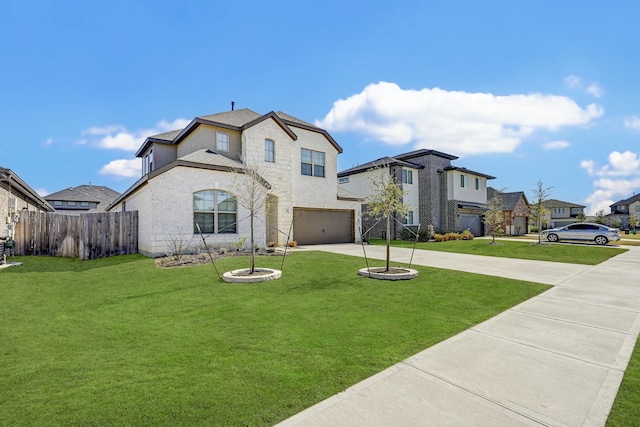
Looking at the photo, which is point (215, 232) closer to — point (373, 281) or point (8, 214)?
point (373, 281)

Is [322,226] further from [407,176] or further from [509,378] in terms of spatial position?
[509,378]

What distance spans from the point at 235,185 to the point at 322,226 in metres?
7.89

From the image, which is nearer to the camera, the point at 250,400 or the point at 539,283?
the point at 250,400

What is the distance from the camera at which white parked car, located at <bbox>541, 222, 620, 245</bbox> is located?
21547 mm

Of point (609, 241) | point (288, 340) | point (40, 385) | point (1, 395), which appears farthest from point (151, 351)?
point (609, 241)

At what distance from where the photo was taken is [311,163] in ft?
64.6

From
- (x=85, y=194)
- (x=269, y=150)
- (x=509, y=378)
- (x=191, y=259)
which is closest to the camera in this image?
(x=509, y=378)

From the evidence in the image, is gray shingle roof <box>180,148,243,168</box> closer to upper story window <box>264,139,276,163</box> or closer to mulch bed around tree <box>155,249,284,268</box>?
upper story window <box>264,139,276,163</box>

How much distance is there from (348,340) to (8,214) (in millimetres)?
17086

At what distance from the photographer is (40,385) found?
323 centimetres

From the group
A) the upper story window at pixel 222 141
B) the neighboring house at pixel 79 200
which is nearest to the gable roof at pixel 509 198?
the upper story window at pixel 222 141

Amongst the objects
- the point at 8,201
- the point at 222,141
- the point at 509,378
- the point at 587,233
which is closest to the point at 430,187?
the point at 587,233

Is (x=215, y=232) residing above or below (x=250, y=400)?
above

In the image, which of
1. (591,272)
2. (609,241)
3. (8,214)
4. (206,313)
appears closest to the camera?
(206,313)
